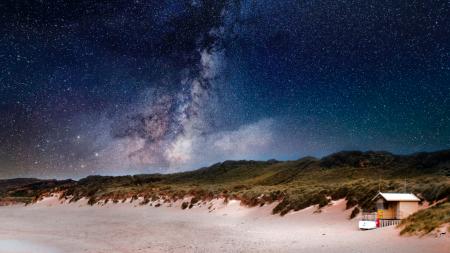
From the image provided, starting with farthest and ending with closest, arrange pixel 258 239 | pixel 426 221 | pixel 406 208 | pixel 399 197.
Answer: pixel 399 197, pixel 406 208, pixel 258 239, pixel 426 221

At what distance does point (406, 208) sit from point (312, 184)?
33.0 meters

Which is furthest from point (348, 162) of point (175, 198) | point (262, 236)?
point (262, 236)

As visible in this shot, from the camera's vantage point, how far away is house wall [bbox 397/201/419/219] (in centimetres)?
2422

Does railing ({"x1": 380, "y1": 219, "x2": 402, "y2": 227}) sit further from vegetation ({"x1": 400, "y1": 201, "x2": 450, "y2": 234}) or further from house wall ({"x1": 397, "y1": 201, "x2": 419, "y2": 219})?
vegetation ({"x1": 400, "y1": 201, "x2": 450, "y2": 234})

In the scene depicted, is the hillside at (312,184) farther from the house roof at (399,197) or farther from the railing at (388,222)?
the railing at (388,222)

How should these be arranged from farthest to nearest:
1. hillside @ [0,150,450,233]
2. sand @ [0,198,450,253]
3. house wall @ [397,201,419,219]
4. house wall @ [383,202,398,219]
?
hillside @ [0,150,450,233], house wall @ [383,202,398,219], house wall @ [397,201,419,219], sand @ [0,198,450,253]

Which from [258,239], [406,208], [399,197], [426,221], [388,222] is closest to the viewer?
[426,221]

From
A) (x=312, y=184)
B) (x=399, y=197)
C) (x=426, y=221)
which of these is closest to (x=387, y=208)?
(x=399, y=197)

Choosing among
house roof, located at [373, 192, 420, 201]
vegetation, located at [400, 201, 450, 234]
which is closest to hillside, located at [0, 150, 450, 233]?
vegetation, located at [400, 201, 450, 234]

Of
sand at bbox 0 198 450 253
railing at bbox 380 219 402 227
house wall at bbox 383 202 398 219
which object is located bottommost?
sand at bbox 0 198 450 253

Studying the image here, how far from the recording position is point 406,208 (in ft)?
80.5

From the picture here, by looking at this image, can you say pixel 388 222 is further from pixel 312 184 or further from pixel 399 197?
pixel 312 184

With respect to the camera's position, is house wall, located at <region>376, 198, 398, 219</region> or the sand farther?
house wall, located at <region>376, 198, 398, 219</region>

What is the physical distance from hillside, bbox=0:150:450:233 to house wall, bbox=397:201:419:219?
138 cm
